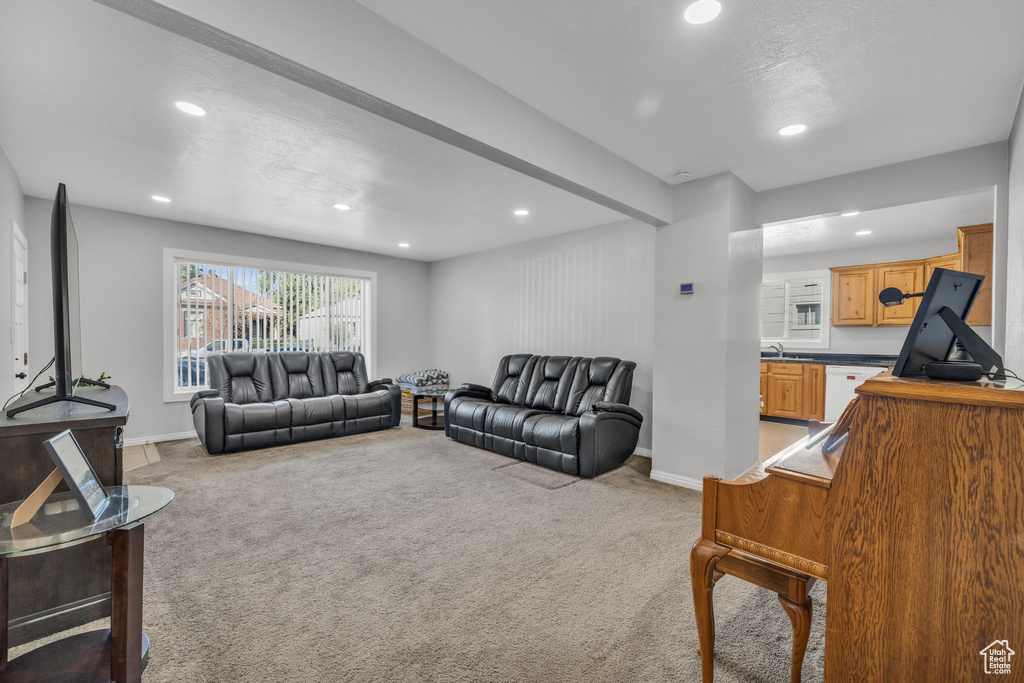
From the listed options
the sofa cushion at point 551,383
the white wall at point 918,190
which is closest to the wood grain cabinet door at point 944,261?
the white wall at point 918,190

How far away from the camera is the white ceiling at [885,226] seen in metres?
4.35

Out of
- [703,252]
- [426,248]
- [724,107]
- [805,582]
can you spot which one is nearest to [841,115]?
[724,107]

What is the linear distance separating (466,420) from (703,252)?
2.89 meters

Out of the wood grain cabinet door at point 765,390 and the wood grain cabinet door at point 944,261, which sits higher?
the wood grain cabinet door at point 944,261

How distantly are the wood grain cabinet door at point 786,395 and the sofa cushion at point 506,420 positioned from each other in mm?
3948

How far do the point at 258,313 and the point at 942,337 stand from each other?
21.1 ft

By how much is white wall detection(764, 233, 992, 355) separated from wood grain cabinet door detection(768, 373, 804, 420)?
2.72ft

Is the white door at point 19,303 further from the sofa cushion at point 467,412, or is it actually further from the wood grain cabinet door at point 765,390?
the wood grain cabinet door at point 765,390

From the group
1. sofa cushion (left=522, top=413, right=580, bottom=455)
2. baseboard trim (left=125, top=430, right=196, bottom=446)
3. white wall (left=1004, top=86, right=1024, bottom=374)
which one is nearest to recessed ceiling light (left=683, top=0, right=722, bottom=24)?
white wall (left=1004, top=86, right=1024, bottom=374)

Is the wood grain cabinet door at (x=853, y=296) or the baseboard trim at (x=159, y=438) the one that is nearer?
the baseboard trim at (x=159, y=438)

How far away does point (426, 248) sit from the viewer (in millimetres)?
6527

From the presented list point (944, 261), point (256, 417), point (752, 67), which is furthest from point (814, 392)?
point (256, 417)

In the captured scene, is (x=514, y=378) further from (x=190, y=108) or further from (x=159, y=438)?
(x=159, y=438)

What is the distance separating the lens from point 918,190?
3.12m
